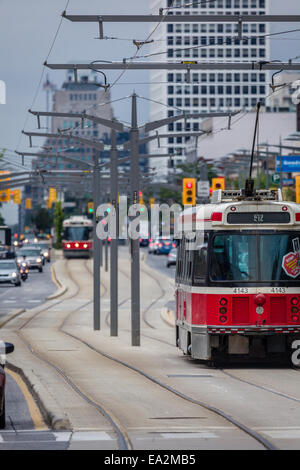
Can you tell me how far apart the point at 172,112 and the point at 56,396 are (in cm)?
14427

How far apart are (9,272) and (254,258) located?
1996 inches

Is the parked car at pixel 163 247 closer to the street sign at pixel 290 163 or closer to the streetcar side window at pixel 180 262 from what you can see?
the street sign at pixel 290 163

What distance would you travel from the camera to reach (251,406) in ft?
49.2

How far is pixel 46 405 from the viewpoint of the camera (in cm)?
1438

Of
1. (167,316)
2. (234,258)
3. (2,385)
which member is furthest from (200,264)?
(167,316)

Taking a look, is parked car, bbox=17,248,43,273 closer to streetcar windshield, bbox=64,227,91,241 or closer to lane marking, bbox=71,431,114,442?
streetcar windshield, bbox=64,227,91,241

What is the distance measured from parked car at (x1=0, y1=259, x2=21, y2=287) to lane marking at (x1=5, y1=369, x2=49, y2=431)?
49238 mm

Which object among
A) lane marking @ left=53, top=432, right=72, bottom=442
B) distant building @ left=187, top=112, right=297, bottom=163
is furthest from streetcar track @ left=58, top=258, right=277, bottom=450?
distant building @ left=187, top=112, right=297, bottom=163

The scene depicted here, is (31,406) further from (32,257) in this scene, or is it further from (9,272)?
(32,257)

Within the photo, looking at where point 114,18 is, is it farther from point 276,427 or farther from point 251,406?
point 276,427

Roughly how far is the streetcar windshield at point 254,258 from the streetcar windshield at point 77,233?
246ft

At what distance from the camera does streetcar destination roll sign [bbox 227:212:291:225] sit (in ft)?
69.8

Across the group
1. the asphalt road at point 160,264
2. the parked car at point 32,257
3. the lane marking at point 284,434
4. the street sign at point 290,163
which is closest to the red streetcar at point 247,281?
the lane marking at point 284,434

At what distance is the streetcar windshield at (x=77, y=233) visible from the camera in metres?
96.2
